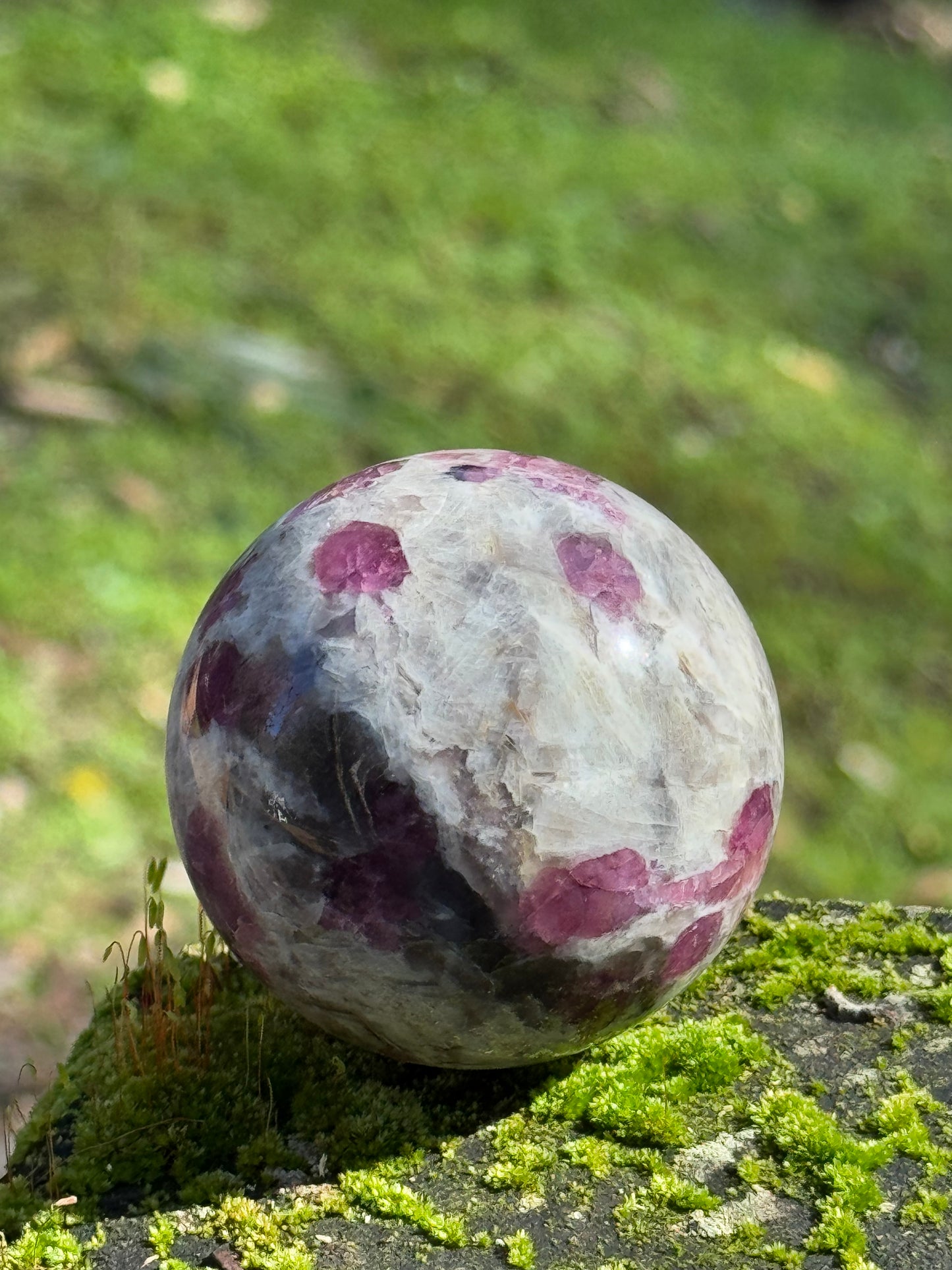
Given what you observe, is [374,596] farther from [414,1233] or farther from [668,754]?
[414,1233]

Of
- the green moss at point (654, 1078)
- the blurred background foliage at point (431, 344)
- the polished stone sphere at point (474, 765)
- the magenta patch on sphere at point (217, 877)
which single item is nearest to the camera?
the polished stone sphere at point (474, 765)

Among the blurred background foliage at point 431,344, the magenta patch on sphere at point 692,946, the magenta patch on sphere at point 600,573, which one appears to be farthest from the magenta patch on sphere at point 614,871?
the blurred background foliage at point 431,344

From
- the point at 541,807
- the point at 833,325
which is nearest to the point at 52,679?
the point at 541,807

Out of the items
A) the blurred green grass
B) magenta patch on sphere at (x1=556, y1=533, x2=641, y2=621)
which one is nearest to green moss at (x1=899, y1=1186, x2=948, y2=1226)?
magenta patch on sphere at (x1=556, y1=533, x2=641, y2=621)

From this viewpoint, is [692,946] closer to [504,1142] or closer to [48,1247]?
[504,1142]

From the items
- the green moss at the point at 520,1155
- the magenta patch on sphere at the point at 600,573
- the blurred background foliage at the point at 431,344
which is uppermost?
the magenta patch on sphere at the point at 600,573

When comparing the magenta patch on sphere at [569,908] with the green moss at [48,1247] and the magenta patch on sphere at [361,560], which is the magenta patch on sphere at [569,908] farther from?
the green moss at [48,1247]

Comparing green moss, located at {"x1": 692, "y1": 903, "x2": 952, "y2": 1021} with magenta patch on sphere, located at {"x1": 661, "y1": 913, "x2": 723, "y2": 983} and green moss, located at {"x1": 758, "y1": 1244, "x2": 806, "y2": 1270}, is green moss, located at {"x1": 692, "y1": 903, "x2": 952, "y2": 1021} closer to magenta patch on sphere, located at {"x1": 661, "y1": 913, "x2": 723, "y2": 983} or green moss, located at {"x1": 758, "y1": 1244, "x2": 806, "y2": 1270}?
magenta patch on sphere, located at {"x1": 661, "y1": 913, "x2": 723, "y2": 983}
